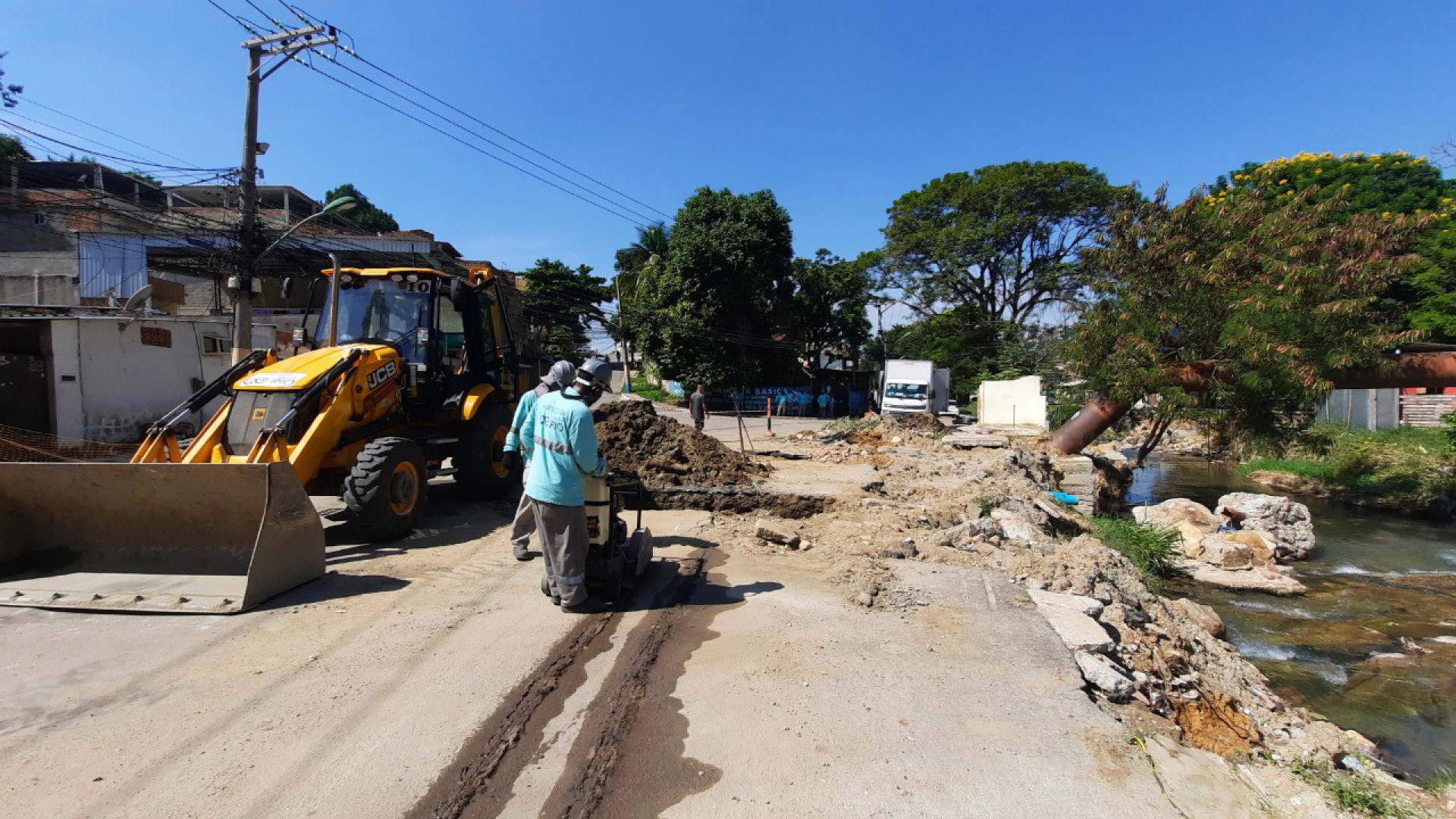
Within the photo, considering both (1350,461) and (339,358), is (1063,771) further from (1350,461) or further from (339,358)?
(1350,461)

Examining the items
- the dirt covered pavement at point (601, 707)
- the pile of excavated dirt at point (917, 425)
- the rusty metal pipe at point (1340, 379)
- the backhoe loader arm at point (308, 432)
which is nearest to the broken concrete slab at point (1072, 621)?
the dirt covered pavement at point (601, 707)

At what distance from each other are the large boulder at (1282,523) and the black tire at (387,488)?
12260mm

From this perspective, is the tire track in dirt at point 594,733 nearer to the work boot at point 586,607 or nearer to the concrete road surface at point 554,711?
the concrete road surface at point 554,711

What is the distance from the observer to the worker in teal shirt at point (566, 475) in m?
4.45

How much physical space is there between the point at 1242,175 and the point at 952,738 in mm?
36886

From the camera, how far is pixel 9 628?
14.1 feet

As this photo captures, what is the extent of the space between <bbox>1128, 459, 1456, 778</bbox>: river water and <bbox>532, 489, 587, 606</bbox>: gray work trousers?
586cm

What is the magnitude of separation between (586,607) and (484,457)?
3.73 metres

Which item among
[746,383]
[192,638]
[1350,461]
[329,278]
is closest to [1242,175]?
[1350,461]

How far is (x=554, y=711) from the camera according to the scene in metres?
3.43

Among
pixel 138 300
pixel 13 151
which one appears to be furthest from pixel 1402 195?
pixel 13 151

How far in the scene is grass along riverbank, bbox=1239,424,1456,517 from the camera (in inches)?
603

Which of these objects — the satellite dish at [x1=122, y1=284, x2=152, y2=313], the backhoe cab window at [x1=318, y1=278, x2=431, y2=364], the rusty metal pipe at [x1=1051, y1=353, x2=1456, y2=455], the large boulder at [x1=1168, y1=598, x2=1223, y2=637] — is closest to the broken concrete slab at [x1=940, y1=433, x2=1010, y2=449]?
the rusty metal pipe at [x1=1051, y1=353, x2=1456, y2=455]

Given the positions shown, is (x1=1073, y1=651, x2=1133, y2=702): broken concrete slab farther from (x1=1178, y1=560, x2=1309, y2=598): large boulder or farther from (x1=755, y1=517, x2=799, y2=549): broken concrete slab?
(x1=1178, y1=560, x2=1309, y2=598): large boulder
